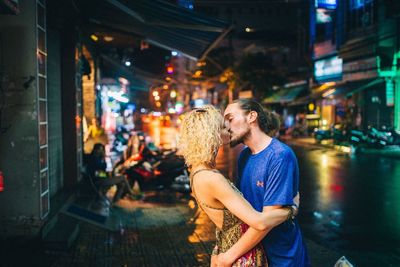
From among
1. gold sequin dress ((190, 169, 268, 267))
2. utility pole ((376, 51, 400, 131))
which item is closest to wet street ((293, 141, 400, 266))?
gold sequin dress ((190, 169, 268, 267))

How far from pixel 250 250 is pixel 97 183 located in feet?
25.4

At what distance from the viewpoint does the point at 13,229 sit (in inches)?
247

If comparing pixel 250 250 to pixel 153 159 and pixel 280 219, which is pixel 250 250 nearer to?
pixel 280 219

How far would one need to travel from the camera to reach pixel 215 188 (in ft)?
7.98

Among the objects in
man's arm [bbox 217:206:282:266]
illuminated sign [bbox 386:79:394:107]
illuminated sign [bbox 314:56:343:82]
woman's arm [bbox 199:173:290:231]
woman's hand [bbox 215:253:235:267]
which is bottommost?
woman's hand [bbox 215:253:235:267]

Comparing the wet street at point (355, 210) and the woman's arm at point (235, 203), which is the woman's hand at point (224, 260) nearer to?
the woman's arm at point (235, 203)

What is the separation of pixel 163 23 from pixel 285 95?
3311 centimetres

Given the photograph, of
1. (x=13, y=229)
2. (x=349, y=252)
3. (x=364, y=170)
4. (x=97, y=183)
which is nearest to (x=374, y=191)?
(x=364, y=170)

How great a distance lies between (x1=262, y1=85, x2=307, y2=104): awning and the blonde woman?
3692 cm

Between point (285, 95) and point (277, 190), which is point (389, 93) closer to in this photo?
point (285, 95)

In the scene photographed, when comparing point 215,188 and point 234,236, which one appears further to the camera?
point 234,236

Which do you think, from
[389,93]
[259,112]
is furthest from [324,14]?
[259,112]

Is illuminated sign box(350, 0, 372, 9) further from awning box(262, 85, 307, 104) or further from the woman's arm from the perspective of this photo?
the woman's arm

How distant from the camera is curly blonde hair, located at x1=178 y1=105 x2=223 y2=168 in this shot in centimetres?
253
